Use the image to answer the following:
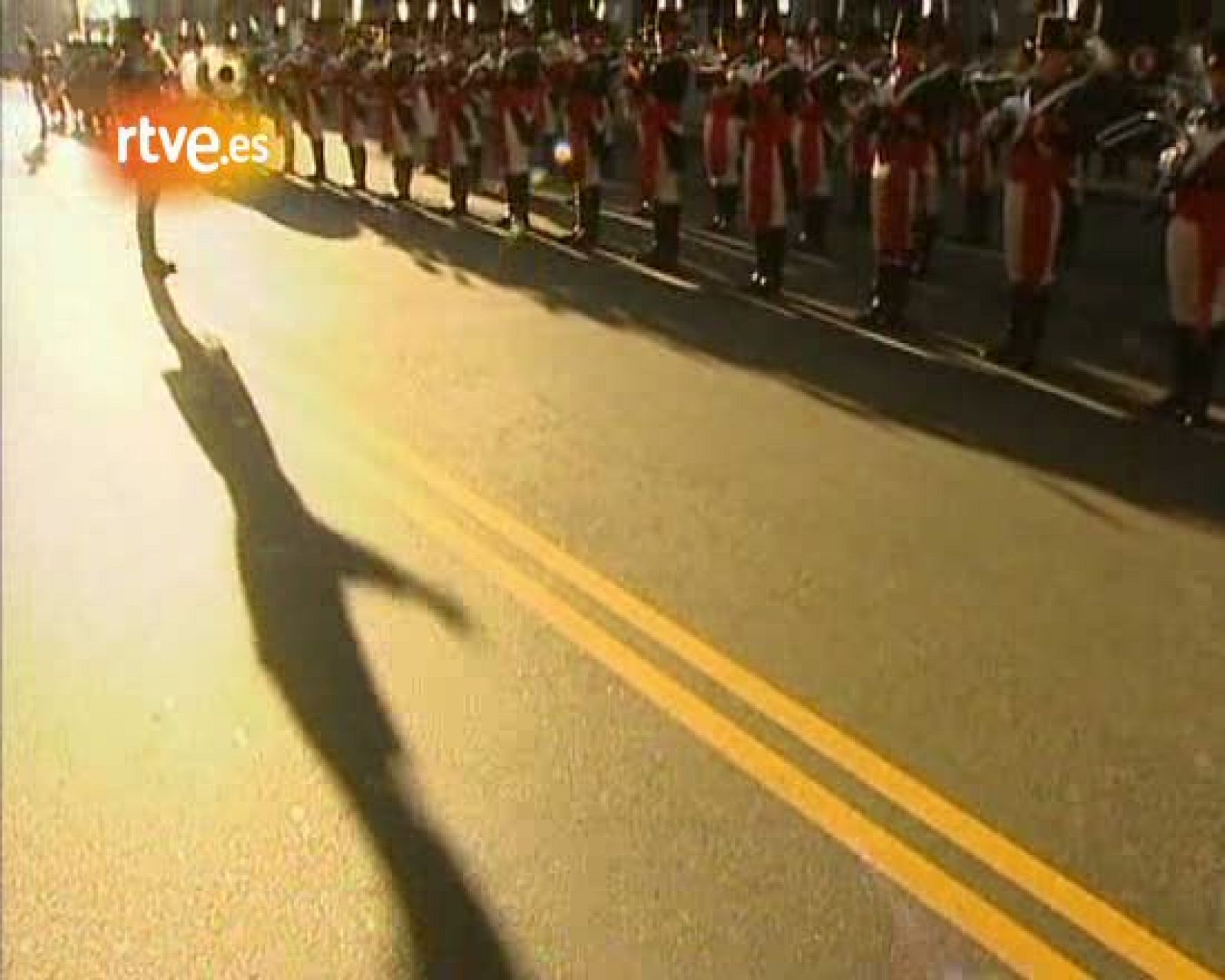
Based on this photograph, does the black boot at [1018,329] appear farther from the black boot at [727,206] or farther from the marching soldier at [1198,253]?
the black boot at [727,206]

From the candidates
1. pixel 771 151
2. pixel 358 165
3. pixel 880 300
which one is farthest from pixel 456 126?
pixel 880 300

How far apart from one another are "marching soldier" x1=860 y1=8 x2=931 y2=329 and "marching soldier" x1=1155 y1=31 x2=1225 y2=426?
2.34 meters

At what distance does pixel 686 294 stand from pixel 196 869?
30.6 feet

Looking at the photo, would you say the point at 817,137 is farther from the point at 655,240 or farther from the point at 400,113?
the point at 400,113

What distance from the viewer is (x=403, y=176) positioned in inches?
785

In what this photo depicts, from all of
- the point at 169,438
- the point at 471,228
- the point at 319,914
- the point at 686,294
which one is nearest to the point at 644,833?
the point at 319,914

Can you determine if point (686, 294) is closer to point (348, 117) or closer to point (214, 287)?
point (214, 287)

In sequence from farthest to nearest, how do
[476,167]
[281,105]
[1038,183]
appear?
[281,105], [476,167], [1038,183]

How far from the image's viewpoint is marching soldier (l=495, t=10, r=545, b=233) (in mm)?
17266

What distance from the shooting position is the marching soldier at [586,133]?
52.5 ft

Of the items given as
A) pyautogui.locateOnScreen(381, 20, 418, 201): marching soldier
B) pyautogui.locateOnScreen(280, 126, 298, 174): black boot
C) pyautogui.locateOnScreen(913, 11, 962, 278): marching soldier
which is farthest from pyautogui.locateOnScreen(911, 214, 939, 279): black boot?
pyautogui.locateOnScreen(280, 126, 298, 174): black boot

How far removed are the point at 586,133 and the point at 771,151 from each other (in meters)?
2.93

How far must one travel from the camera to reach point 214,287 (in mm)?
13773

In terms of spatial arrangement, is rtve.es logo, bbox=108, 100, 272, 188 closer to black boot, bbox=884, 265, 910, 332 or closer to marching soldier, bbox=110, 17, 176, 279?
marching soldier, bbox=110, 17, 176, 279
